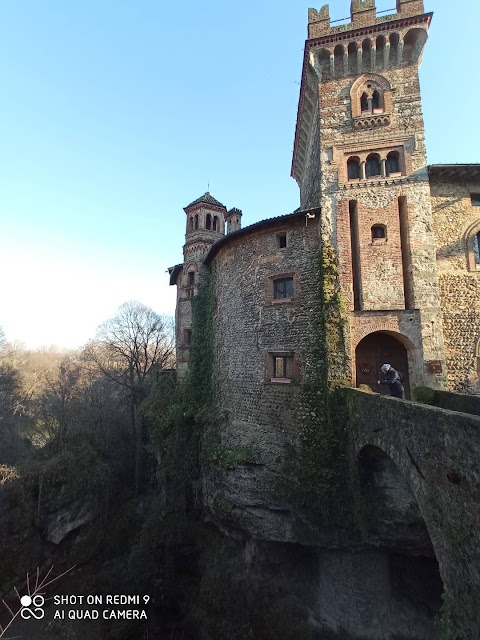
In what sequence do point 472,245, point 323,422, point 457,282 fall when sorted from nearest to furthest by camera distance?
point 323,422, point 457,282, point 472,245

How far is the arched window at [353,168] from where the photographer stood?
509 inches

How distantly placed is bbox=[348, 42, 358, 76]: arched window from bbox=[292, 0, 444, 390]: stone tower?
4cm

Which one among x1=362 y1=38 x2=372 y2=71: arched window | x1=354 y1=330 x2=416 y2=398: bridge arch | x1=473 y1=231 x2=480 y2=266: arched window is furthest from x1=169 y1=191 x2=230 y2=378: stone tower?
x1=473 y1=231 x2=480 y2=266: arched window

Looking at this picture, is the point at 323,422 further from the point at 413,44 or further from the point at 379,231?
the point at 413,44

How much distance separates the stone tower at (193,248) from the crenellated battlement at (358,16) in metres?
10.1

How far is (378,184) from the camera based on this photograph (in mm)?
12336

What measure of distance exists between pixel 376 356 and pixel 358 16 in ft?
46.5

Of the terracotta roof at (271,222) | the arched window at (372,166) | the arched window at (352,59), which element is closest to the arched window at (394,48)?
the arched window at (352,59)

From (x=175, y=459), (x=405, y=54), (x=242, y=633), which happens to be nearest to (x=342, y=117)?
(x=405, y=54)

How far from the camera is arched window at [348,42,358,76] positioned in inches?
519

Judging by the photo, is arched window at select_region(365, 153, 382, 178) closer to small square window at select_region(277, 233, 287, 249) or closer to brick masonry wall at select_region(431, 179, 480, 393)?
brick masonry wall at select_region(431, 179, 480, 393)

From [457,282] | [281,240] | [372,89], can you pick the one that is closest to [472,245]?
[457,282]

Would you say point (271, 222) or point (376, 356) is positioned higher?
point (271, 222)

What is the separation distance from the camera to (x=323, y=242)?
1216 centimetres
